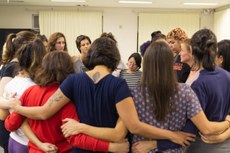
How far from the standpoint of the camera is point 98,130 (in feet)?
4.63

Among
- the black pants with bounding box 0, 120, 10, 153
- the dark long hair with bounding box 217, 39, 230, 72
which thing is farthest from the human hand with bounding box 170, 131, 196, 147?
the black pants with bounding box 0, 120, 10, 153

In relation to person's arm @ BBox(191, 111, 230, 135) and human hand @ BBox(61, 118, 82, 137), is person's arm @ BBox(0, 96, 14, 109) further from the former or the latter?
person's arm @ BBox(191, 111, 230, 135)

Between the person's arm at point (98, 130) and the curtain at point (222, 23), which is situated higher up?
the curtain at point (222, 23)

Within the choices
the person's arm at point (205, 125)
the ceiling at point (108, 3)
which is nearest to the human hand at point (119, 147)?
the person's arm at point (205, 125)

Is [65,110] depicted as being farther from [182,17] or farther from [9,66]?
[182,17]

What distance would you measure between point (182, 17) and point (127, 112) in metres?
8.23

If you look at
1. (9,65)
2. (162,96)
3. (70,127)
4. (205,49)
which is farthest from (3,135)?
(205,49)

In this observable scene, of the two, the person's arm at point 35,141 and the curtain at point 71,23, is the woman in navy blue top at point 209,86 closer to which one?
the person's arm at point 35,141

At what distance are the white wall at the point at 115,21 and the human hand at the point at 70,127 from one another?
7.60 meters

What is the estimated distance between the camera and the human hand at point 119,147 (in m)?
1.43

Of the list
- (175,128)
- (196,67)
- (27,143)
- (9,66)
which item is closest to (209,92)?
(196,67)

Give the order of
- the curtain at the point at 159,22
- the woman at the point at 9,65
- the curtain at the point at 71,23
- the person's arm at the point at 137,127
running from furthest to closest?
the curtain at the point at 159,22
the curtain at the point at 71,23
the woman at the point at 9,65
the person's arm at the point at 137,127

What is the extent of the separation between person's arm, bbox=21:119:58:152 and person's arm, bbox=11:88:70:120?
11 centimetres

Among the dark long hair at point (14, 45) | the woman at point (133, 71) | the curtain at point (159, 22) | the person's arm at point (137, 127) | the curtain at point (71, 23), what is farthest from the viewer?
the curtain at point (159, 22)
